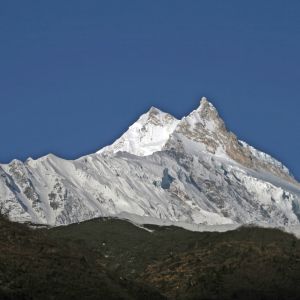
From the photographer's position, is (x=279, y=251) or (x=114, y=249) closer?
(x=279, y=251)

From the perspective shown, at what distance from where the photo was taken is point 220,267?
326ft

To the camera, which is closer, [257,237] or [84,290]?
[84,290]

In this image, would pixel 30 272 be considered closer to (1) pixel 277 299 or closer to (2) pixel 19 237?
(2) pixel 19 237

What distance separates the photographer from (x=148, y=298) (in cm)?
8212

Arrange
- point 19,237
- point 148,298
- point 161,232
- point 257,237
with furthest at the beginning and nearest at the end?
point 161,232 → point 257,237 → point 19,237 → point 148,298

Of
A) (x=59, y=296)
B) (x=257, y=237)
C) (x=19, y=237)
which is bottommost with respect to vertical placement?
(x=59, y=296)

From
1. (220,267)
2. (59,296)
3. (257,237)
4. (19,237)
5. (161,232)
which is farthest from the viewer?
(161,232)

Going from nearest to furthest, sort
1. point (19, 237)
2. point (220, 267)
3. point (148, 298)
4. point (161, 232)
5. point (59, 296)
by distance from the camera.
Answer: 1. point (59, 296)
2. point (148, 298)
3. point (19, 237)
4. point (220, 267)
5. point (161, 232)

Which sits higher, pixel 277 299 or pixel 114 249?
pixel 114 249

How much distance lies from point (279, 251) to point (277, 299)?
15.4 meters

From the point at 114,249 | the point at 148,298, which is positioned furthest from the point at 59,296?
the point at 114,249

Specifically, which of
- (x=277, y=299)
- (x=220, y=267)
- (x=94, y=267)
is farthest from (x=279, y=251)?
(x=94, y=267)

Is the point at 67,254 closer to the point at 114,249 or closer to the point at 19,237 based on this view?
the point at 19,237

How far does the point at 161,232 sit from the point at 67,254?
147ft
